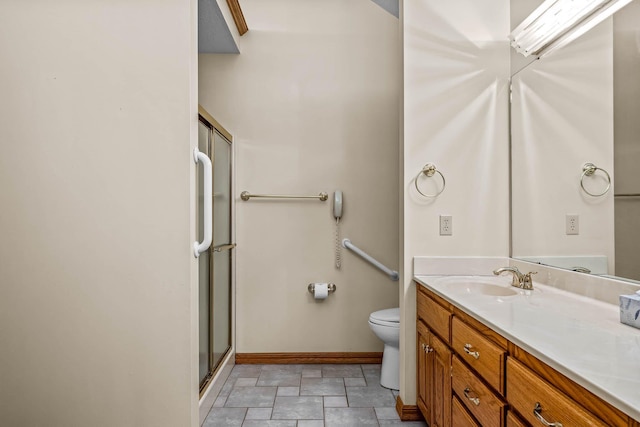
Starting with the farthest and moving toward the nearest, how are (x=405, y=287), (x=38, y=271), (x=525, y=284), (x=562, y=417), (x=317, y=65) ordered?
(x=317, y=65) < (x=405, y=287) < (x=525, y=284) < (x=38, y=271) < (x=562, y=417)

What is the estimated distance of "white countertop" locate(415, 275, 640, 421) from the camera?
0.76 m

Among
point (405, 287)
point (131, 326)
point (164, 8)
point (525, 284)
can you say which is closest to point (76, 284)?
point (131, 326)

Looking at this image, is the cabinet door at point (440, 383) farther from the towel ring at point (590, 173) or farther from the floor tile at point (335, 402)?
the towel ring at point (590, 173)

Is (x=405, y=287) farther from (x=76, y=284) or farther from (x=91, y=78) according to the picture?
(x=91, y=78)

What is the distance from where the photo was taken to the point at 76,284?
64.5 inches

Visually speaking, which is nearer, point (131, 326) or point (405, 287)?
point (131, 326)

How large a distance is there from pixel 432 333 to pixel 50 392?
5.58 ft

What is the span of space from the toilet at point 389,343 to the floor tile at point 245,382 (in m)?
0.85

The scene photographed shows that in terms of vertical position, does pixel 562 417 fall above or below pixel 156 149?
below

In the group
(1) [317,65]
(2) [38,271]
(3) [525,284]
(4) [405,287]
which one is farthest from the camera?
(1) [317,65]

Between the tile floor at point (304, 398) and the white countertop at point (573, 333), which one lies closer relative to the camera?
the white countertop at point (573, 333)

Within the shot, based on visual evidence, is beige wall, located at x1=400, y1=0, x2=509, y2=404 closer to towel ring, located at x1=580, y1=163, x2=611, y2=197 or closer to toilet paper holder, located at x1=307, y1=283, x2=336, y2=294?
towel ring, located at x1=580, y1=163, x2=611, y2=197

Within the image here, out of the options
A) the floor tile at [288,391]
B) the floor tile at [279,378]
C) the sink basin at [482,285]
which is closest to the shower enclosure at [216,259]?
the floor tile at [279,378]

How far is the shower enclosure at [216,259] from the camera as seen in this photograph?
7.30ft
